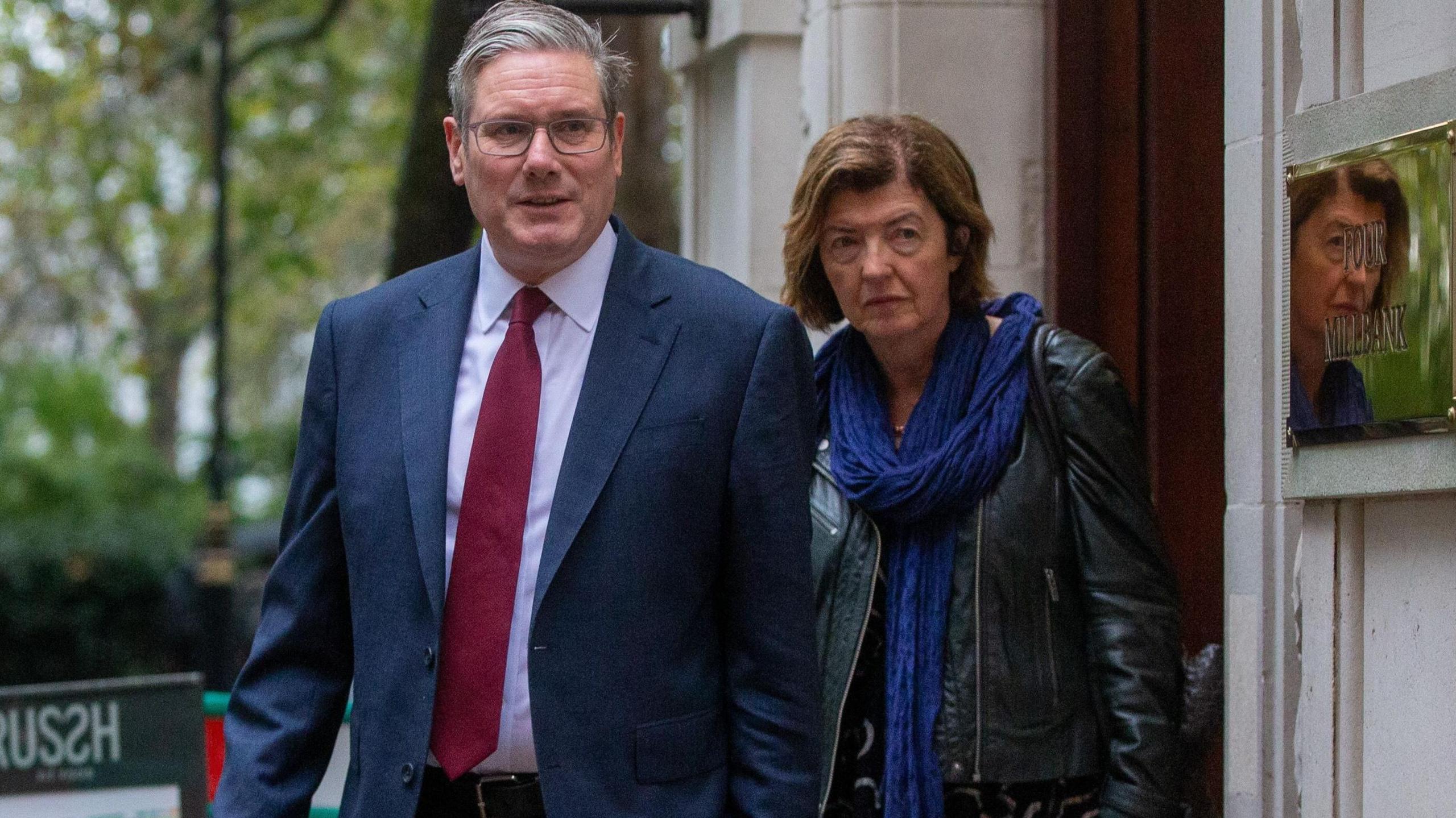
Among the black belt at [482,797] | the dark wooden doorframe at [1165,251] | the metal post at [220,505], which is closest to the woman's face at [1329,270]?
the dark wooden doorframe at [1165,251]

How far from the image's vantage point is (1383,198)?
147 inches

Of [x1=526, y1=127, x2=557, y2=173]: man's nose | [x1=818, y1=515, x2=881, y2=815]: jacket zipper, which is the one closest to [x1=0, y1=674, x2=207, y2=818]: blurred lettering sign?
[x1=818, y1=515, x2=881, y2=815]: jacket zipper

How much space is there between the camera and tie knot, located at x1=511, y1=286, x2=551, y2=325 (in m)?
3.45

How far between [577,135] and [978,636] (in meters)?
1.33

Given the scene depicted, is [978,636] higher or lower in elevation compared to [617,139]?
lower

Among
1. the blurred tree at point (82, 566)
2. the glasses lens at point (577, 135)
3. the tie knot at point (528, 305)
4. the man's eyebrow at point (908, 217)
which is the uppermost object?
the glasses lens at point (577, 135)

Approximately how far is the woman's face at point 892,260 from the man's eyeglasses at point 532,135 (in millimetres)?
963

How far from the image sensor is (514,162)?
134 inches

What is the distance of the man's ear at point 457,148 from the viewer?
3543mm

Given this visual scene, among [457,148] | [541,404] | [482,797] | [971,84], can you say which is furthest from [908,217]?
[971,84]

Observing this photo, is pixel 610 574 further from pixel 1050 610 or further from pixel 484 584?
pixel 1050 610

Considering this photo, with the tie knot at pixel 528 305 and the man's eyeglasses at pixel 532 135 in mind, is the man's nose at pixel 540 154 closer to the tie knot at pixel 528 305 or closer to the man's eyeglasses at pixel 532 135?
the man's eyeglasses at pixel 532 135

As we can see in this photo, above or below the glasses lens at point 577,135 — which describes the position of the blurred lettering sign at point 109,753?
below

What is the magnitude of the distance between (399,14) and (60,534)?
6.87 m
